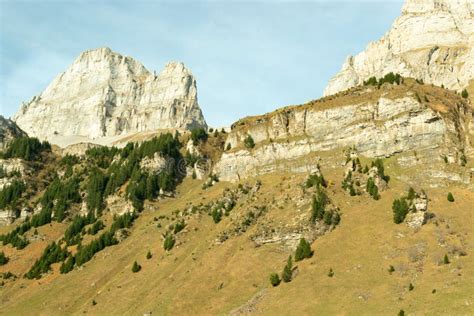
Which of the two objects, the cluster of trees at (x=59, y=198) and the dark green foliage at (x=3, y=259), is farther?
the cluster of trees at (x=59, y=198)

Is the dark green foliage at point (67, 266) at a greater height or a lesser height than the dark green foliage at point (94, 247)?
lesser

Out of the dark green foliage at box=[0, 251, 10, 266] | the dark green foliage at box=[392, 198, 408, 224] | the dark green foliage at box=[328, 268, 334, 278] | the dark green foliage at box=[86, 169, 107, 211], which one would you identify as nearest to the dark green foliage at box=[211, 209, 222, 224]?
the dark green foliage at box=[392, 198, 408, 224]

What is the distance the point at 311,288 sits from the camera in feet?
289

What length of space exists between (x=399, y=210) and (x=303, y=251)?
2024cm

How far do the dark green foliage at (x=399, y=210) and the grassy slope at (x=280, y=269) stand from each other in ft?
5.69

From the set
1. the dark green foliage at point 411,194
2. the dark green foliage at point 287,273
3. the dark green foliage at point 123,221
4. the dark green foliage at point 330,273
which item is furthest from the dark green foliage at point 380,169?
the dark green foliage at point 123,221

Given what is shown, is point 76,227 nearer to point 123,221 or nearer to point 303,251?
point 123,221

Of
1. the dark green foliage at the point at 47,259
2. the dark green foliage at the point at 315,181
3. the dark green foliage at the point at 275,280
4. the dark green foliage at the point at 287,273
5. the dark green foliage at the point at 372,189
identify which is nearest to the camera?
the dark green foliage at the point at 287,273

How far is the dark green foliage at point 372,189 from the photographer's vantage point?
113575mm

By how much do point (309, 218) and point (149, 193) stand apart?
235ft

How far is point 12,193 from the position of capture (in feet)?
621

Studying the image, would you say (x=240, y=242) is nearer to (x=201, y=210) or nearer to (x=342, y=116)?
(x=201, y=210)

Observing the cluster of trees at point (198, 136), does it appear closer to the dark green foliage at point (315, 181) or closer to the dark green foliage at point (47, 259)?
the dark green foliage at point (47, 259)

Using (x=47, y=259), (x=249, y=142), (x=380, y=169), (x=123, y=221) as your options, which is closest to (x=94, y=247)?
(x=47, y=259)
